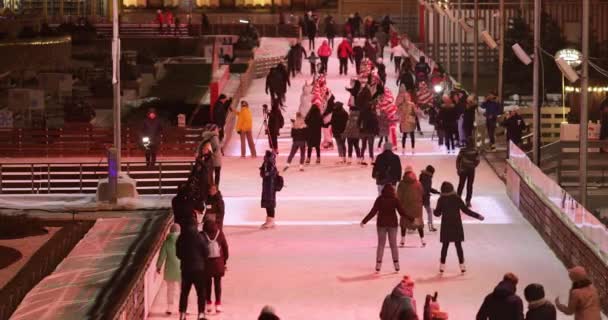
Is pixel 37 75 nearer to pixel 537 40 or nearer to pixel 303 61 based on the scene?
pixel 303 61

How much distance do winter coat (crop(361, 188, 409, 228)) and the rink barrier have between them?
91.6 inches

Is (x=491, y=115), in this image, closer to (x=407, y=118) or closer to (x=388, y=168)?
(x=407, y=118)

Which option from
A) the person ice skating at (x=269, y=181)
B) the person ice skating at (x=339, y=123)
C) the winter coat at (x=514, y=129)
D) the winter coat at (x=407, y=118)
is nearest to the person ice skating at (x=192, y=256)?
the person ice skating at (x=269, y=181)

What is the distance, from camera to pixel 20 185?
34.4 meters

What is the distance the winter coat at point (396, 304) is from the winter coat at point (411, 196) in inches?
309

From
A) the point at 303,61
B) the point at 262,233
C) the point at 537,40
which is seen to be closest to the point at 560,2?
the point at 303,61

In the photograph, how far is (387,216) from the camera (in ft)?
76.1

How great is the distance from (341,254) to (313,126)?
29.5 ft

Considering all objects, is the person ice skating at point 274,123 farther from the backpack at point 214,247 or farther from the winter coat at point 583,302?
the winter coat at point 583,302

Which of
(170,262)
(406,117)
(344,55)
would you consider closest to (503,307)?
(170,262)

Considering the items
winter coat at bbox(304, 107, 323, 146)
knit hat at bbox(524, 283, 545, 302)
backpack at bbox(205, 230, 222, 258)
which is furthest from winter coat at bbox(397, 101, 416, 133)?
knit hat at bbox(524, 283, 545, 302)

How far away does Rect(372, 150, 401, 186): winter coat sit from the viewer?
91.0 feet

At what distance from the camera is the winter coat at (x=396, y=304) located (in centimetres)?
1647

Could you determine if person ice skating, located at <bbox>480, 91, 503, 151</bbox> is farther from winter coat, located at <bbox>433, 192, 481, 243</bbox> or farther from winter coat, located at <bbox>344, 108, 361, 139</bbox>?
winter coat, located at <bbox>433, 192, 481, 243</bbox>
